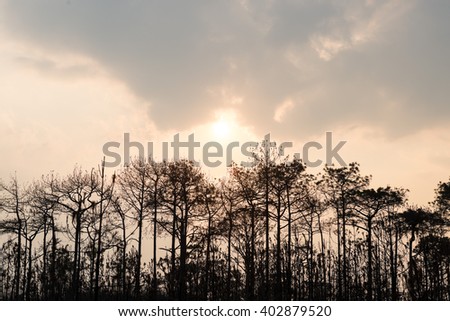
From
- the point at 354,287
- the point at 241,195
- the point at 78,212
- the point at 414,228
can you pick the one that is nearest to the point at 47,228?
the point at 78,212

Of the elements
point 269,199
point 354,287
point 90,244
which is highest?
point 269,199

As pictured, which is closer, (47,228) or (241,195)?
(241,195)

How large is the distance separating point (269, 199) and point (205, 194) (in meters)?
5.10

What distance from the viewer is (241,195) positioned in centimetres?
3522

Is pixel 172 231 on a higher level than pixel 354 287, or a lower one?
higher

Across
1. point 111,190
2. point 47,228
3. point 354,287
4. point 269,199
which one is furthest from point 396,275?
point 47,228

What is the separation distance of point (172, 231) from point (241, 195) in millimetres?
5523

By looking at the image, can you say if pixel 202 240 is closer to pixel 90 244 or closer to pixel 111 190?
pixel 111 190

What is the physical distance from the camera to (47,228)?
4169cm

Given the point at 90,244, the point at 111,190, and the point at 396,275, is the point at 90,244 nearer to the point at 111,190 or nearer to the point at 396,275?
the point at 111,190
